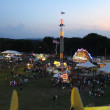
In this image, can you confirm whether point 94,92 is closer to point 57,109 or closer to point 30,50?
point 57,109

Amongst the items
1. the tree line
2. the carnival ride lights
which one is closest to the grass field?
the carnival ride lights

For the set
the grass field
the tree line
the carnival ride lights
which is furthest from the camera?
the tree line

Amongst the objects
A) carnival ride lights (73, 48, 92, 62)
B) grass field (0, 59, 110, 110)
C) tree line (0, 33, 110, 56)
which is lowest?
grass field (0, 59, 110, 110)

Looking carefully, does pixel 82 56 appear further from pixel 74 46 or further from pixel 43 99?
pixel 74 46

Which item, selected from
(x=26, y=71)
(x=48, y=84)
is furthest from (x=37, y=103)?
(x=26, y=71)

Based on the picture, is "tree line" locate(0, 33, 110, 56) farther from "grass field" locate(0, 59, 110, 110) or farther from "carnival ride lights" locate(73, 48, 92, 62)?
"grass field" locate(0, 59, 110, 110)

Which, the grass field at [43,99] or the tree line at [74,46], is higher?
the tree line at [74,46]

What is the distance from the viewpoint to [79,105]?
466 cm

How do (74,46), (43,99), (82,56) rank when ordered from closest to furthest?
(43,99)
(82,56)
(74,46)

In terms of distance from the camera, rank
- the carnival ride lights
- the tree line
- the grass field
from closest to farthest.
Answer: the grass field < the carnival ride lights < the tree line

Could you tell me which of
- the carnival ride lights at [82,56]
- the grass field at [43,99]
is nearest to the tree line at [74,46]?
the carnival ride lights at [82,56]

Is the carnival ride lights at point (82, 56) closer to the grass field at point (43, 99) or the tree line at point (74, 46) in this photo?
the grass field at point (43, 99)

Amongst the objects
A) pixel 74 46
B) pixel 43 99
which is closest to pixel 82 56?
pixel 43 99

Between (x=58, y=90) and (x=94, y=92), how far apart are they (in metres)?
4.15
